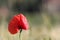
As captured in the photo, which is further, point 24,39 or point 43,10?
point 43,10

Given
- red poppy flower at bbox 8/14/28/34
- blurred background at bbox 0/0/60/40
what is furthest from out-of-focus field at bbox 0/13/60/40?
red poppy flower at bbox 8/14/28/34

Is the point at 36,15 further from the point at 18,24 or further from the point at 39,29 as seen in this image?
the point at 18,24

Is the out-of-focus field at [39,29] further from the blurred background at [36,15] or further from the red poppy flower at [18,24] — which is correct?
the red poppy flower at [18,24]

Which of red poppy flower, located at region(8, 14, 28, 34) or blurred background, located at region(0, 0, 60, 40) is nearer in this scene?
red poppy flower, located at region(8, 14, 28, 34)

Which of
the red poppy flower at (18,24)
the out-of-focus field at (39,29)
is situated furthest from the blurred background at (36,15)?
the red poppy flower at (18,24)

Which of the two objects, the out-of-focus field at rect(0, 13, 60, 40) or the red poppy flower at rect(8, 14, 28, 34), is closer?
the red poppy flower at rect(8, 14, 28, 34)

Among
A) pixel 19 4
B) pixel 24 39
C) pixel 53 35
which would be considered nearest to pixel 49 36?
pixel 53 35

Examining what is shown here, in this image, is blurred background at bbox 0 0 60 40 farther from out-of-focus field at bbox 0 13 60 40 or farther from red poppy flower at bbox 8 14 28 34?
red poppy flower at bbox 8 14 28 34

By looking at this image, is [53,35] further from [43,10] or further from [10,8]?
[10,8]

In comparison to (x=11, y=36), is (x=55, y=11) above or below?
above
